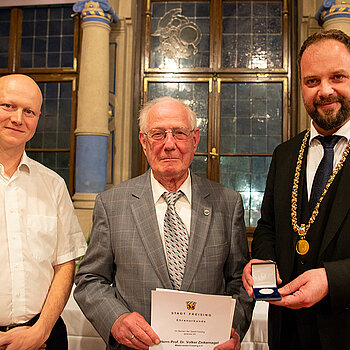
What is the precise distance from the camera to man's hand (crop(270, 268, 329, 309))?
1.46m

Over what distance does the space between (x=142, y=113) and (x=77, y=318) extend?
1.31 meters

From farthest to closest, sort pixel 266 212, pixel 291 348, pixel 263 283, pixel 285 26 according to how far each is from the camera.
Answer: pixel 285 26
pixel 266 212
pixel 291 348
pixel 263 283

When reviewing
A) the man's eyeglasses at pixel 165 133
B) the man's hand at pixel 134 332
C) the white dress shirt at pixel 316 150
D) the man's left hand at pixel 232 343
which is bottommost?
the man's left hand at pixel 232 343

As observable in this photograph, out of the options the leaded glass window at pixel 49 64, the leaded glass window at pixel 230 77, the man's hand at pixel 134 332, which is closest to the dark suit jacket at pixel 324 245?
the man's hand at pixel 134 332

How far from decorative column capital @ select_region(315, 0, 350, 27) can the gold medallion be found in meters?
3.89

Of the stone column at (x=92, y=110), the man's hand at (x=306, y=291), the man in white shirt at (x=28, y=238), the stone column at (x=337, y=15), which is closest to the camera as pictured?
the man's hand at (x=306, y=291)

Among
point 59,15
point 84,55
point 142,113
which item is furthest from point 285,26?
point 142,113

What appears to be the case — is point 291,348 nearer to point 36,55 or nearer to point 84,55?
point 84,55

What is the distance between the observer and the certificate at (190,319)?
5.24ft

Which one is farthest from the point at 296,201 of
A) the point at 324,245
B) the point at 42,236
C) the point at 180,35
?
the point at 180,35

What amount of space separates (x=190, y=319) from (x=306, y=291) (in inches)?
17.9

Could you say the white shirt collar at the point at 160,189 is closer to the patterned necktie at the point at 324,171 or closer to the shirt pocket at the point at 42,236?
the shirt pocket at the point at 42,236

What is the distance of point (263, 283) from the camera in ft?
5.08

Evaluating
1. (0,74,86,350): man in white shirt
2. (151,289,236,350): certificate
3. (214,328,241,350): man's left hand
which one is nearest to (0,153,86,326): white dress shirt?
(0,74,86,350): man in white shirt
